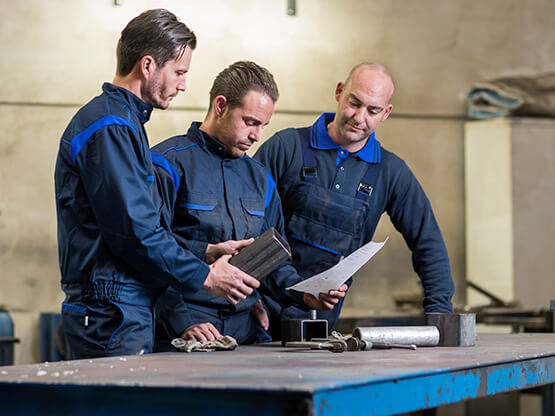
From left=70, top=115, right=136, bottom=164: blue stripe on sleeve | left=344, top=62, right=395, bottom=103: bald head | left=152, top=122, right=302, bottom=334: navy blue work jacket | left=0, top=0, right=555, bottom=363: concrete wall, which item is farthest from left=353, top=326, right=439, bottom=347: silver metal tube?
left=0, top=0, right=555, bottom=363: concrete wall

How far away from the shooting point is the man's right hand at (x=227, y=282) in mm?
1864

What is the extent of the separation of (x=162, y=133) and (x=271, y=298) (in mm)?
2921

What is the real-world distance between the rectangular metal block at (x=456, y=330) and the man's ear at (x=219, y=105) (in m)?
0.77

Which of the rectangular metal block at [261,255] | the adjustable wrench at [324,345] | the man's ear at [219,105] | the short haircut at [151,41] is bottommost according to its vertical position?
the adjustable wrench at [324,345]

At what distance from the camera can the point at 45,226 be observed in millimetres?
4914

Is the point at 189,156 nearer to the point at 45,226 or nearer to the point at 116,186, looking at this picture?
the point at 116,186

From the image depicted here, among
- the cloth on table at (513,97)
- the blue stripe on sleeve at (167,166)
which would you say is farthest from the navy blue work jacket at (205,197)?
the cloth on table at (513,97)

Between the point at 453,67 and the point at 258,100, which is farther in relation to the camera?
the point at 453,67

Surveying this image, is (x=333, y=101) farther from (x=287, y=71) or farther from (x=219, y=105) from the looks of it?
(x=219, y=105)

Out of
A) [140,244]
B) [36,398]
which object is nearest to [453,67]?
[140,244]

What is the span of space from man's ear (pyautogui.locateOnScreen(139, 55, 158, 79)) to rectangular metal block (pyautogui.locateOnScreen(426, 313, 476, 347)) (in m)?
0.91

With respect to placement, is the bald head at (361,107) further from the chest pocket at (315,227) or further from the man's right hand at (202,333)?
the man's right hand at (202,333)

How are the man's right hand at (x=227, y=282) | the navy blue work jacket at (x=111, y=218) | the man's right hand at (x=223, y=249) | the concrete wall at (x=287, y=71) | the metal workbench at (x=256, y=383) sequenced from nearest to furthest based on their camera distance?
1. the metal workbench at (x=256, y=383)
2. the navy blue work jacket at (x=111, y=218)
3. the man's right hand at (x=227, y=282)
4. the man's right hand at (x=223, y=249)
5. the concrete wall at (x=287, y=71)

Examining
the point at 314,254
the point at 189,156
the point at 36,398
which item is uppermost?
the point at 189,156
